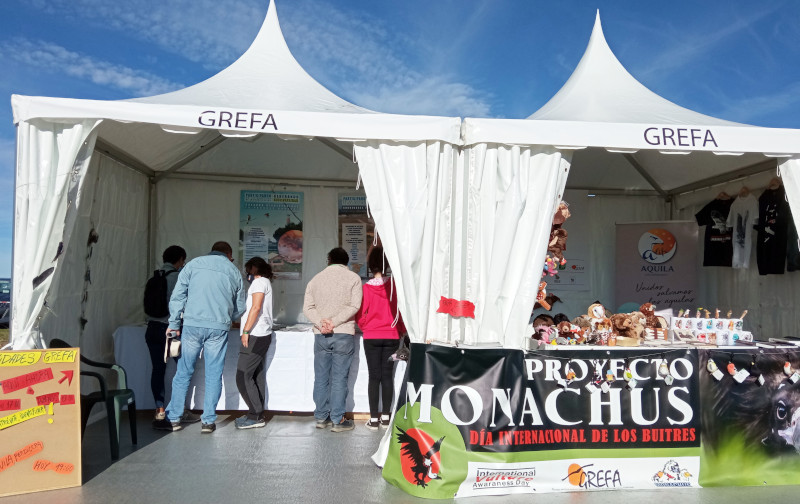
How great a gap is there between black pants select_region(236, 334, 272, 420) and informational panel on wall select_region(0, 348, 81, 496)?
1239 mm

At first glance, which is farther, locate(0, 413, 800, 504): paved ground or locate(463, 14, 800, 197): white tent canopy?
locate(463, 14, 800, 197): white tent canopy

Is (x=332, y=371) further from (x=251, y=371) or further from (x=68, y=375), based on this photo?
(x=68, y=375)

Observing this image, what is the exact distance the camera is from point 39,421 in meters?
2.80

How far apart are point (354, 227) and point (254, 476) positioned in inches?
108

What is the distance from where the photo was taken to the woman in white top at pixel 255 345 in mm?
3959

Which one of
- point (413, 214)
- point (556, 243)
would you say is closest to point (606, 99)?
point (556, 243)

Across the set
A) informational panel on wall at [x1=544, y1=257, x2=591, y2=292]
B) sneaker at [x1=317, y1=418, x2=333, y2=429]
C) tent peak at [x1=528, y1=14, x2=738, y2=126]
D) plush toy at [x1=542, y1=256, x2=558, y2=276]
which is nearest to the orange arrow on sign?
sneaker at [x1=317, y1=418, x2=333, y2=429]

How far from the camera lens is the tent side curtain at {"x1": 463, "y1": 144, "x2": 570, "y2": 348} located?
122 inches

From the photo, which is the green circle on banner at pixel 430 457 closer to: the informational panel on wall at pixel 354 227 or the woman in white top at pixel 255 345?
the woman in white top at pixel 255 345

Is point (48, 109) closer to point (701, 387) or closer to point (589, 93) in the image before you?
point (589, 93)

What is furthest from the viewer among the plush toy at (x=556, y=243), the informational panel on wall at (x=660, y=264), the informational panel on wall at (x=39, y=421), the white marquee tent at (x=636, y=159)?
the informational panel on wall at (x=660, y=264)

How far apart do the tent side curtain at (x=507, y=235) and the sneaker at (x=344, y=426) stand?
1.43 meters

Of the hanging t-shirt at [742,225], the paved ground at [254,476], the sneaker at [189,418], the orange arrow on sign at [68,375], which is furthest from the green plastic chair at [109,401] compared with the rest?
the hanging t-shirt at [742,225]

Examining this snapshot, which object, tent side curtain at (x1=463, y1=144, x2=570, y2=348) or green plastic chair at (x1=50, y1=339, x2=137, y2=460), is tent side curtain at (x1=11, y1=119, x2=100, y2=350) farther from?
tent side curtain at (x1=463, y1=144, x2=570, y2=348)
